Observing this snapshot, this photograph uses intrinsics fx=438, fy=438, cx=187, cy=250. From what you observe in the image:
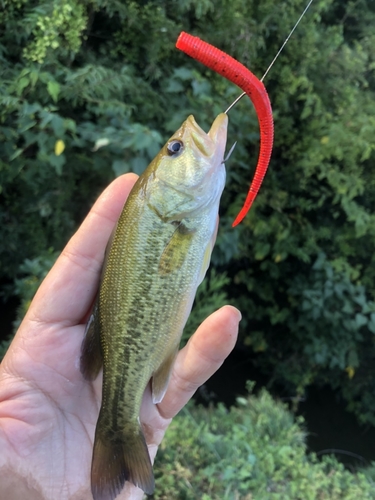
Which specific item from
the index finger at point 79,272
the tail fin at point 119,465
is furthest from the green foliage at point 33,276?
the tail fin at point 119,465

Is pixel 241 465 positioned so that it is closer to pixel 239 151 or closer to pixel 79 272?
pixel 79 272

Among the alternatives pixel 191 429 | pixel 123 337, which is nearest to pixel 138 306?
pixel 123 337

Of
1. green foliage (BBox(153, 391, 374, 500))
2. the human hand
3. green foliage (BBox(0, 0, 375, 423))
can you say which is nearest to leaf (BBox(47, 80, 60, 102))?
green foliage (BBox(0, 0, 375, 423))

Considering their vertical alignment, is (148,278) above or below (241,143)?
above

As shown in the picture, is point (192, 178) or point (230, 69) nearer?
point (230, 69)

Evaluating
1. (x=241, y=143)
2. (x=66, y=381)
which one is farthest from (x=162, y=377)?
(x=241, y=143)

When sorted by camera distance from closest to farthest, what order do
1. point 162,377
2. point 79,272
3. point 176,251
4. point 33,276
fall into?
point 176,251 → point 162,377 → point 79,272 → point 33,276

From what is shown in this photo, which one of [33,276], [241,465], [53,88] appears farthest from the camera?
[33,276]
